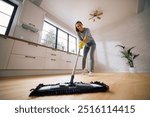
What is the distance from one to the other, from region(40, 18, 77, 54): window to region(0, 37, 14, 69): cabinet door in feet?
5.00

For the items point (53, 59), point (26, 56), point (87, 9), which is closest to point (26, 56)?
point (26, 56)

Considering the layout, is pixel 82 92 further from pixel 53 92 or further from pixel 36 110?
pixel 36 110

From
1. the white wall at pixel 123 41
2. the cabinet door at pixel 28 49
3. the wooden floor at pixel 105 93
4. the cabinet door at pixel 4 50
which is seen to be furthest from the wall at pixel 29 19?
the white wall at pixel 123 41

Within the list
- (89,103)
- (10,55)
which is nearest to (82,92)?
(89,103)

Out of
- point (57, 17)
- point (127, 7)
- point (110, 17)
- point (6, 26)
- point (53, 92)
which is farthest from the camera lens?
point (110, 17)

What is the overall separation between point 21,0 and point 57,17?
57.8 inches

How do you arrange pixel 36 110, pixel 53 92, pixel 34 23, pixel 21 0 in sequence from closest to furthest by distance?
pixel 36 110, pixel 53 92, pixel 21 0, pixel 34 23

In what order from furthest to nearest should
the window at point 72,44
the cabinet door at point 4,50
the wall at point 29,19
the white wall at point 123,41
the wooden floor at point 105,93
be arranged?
the window at point 72,44, the white wall at point 123,41, the wall at point 29,19, the cabinet door at point 4,50, the wooden floor at point 105,93

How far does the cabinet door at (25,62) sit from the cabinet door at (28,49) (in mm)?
82

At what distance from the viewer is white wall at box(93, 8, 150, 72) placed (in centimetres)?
445

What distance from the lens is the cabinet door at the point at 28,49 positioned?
197cm

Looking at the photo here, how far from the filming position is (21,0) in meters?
2.67

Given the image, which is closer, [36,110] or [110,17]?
[36,110]

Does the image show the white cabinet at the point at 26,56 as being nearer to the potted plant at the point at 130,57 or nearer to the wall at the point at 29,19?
the wall at the point at 29,19
